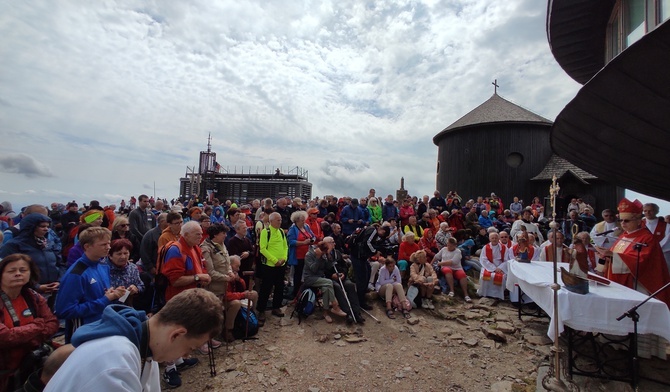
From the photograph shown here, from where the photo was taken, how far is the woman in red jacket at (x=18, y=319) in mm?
2830

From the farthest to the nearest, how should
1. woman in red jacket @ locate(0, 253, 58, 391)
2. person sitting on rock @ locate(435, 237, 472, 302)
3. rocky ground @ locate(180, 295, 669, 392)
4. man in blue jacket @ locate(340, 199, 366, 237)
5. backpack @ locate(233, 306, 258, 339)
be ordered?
1. man in blue jacket @ locate(340, 199, 366, 237)
2. person sitting on rock @ locate(435, 237, 472, 302)
3. backpack @ locate(233, 306, 258, 339)
4. rocky ground @ locate(180, 295, 669, 392)
5. woman in red jacket @ locate(0, 253, 58, 391)

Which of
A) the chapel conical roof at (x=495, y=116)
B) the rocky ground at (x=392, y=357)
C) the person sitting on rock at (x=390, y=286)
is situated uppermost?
the chapel conical roof at (x=495, y=116)

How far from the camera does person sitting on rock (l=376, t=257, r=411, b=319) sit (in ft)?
24.0

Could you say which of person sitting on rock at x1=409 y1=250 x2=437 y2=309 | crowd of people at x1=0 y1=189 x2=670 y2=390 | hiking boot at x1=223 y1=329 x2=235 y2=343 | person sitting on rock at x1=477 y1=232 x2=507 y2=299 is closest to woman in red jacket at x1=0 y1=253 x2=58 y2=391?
crowd of people at x1=0 y1=189 x2=670 y2=390

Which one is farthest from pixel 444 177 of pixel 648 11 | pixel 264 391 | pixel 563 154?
pixel 264 391

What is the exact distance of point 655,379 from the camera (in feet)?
14.7

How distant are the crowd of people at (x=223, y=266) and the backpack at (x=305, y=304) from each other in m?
0.20

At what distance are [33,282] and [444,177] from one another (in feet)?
79.0

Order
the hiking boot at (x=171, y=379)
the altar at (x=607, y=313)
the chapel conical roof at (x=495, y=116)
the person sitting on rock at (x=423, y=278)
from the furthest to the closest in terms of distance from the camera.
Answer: the chapel conical roof at (x=495, y=116)
the person sitting on rock at (x=423, y=278)
the hiking boot at (x=171, y=379)
the altar at (x=607, y=313)

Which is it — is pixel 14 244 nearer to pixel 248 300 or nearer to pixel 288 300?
pixel 248 300

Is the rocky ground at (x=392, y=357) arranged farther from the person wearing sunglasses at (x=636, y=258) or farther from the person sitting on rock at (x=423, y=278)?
the person wearing sunglasses at (x=636, y=258)

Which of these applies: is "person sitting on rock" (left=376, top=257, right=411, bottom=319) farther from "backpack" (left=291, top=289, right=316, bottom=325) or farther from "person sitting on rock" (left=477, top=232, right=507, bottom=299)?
"person sitting on rock" (left=477, top=232, right=507, bottom=299)

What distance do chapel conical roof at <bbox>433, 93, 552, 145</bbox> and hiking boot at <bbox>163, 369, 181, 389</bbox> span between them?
74.2ft

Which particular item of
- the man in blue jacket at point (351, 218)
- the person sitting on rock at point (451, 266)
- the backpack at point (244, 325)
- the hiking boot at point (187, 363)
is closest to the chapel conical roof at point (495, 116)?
the man in blue jacket at point (351, 218)
